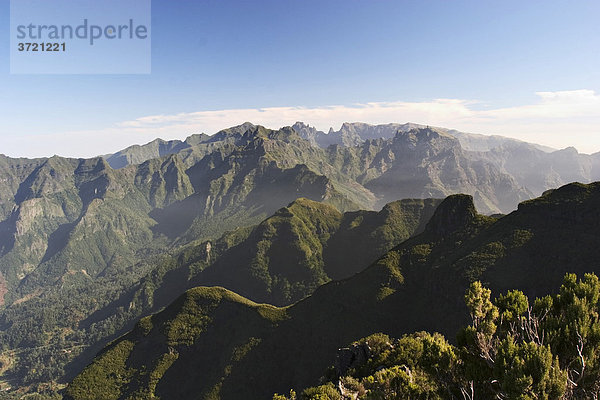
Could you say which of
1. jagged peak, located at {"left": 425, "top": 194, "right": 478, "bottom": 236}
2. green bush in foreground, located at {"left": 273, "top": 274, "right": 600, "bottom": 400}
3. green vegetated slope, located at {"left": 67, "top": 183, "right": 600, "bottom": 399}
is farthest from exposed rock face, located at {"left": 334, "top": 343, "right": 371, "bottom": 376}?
jagged peak, located at {"left": 425, "top": 194, "right": 478, "bottom": 236}

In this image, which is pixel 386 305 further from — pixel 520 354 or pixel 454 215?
pixel 520 354

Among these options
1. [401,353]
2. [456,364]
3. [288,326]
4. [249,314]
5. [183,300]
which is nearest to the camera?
[456,364]

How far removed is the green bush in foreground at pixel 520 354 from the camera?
2111 cm

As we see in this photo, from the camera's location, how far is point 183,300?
16762 centimetres

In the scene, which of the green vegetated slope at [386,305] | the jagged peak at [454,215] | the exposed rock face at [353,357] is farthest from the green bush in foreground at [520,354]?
the jagged peak at [454,215]

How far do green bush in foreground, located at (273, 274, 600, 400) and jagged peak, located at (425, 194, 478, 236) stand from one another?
500 feet

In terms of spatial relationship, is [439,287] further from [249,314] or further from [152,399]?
[152,399]

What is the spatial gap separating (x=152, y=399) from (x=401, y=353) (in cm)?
11667

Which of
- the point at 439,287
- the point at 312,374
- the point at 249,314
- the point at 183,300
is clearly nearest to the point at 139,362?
the point at 183,300

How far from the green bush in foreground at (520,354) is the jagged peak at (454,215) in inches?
→ 5995

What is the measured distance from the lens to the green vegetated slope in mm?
120688

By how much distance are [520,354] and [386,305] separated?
12771 centimetres

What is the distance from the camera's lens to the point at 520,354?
22156 mm

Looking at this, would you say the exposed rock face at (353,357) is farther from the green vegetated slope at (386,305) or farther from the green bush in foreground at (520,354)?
the green bush in foreground at (520,354)
